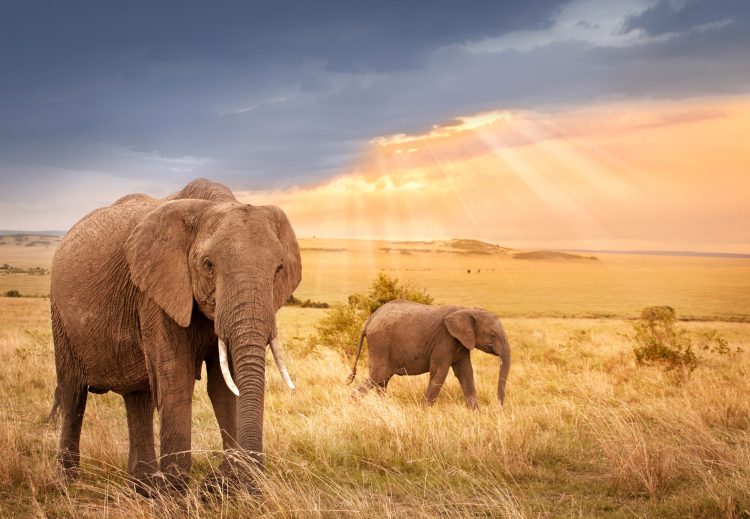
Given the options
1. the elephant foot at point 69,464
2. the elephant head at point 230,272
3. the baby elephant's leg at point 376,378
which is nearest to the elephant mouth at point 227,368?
the elephant head at point 230,272

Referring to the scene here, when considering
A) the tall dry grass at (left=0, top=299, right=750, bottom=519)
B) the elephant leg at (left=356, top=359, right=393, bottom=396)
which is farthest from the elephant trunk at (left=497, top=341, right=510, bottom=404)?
the elephant leg at (left=356, top=359, right=393, bottom=396)

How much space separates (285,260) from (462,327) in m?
7.46

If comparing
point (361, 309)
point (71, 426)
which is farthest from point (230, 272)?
point (361, 309)

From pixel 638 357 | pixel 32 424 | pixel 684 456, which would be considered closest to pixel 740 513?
pixel 684 456

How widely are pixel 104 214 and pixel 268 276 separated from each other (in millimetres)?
2852

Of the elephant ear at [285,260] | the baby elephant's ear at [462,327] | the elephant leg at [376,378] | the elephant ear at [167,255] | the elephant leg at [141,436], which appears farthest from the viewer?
the elephant leg at [376,378]

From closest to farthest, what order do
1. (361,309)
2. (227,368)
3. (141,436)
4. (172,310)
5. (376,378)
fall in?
(227,368) → (172,310) → (141,436) → (376,378) → (361,309)

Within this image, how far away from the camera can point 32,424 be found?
36.8ft

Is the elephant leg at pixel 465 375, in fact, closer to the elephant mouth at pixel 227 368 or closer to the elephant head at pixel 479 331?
the elephant head at pixel 479 331

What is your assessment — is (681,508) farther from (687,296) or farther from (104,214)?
(687,296)

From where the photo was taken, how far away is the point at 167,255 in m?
6.20

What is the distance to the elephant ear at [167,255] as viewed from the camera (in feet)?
20.0

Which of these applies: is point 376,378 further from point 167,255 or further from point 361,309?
point 167,255

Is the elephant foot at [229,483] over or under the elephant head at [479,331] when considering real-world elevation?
under
